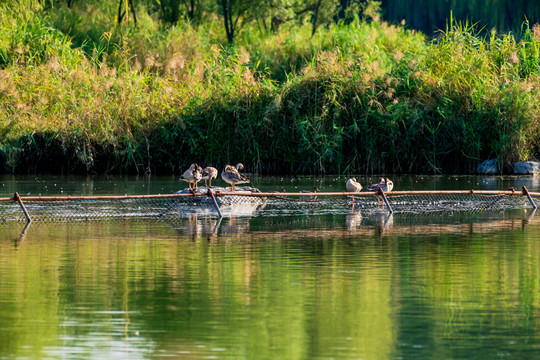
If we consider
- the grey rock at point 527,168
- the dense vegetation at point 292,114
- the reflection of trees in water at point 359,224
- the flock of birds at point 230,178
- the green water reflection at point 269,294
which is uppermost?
the dense vegetation at point 292,114

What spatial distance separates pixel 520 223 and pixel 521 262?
186 inches

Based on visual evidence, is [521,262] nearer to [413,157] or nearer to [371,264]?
[371,264]

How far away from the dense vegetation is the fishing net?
266 inches

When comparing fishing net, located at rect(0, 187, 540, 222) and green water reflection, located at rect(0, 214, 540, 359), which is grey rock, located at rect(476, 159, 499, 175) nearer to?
fishing net, located at rect(0, 187, 540, 222)

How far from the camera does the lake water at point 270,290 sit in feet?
26.3

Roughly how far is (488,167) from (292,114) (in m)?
5.79

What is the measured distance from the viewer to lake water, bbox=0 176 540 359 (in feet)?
26.3

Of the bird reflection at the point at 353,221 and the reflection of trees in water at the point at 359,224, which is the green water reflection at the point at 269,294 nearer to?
the reflection of trees in water at the point at 359,224

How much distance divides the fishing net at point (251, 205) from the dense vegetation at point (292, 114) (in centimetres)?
675

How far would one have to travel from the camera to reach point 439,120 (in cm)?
2817

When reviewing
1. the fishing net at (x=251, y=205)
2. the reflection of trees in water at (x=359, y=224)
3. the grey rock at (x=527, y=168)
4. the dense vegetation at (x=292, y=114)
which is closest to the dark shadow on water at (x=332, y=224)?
the reflection of trees in water at (x=359, y=224)

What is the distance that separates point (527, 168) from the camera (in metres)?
27.5

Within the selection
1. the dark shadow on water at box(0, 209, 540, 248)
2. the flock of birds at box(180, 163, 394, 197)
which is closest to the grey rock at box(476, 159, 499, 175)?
the flock of birds at box(180, 163, 394, 197)

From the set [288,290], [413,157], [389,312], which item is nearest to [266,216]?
[288,290]
